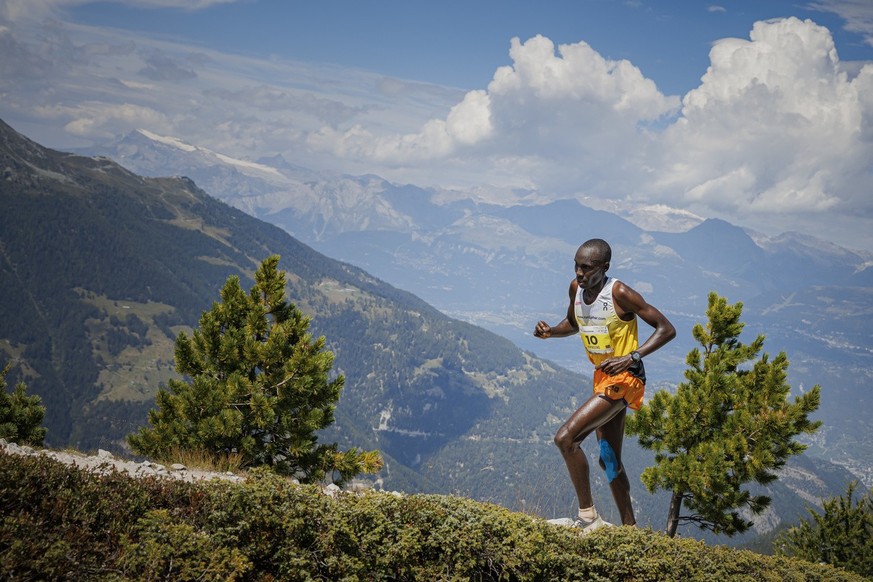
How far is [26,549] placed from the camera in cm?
346

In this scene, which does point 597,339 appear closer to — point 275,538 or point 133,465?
point 275,538

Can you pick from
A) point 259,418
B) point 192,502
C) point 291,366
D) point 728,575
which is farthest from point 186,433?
point 728,575

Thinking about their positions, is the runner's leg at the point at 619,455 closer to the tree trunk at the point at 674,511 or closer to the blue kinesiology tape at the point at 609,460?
the blue kinesiology tape at the point at 609,460

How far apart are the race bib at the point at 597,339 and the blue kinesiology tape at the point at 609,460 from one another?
1.27 m

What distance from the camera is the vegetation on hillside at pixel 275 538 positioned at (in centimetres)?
378

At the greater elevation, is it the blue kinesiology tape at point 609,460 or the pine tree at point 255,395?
the blue kinesiology tape at point 609,460

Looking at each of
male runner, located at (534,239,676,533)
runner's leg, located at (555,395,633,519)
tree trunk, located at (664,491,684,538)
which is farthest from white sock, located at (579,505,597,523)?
tree trunk, located at (664,491,684,538)

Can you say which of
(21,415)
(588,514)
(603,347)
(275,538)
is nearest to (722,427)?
(588,514)

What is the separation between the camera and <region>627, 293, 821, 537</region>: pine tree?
33.1ft

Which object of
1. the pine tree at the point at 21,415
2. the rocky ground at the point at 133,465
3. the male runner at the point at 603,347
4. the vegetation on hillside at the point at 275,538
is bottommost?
the pine tree at the point at 21,415

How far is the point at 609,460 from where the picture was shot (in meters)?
7.42

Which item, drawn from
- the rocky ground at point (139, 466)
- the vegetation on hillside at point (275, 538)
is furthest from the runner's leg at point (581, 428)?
the rocky ground at point (139, 466)

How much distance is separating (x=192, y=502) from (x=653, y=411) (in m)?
9.15

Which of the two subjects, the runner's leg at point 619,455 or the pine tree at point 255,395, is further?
the pine tree at point 255,395
